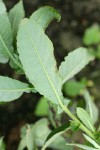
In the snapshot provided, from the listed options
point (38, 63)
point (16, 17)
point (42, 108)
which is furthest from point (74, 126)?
point (42, 108)

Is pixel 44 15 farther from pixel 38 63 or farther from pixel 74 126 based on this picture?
pixel 74 126

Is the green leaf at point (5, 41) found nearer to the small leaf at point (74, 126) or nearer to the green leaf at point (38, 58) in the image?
the green leaf at point (38, 58)

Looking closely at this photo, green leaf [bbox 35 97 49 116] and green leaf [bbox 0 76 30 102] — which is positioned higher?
green leaf [bbox 0 76 30 102]

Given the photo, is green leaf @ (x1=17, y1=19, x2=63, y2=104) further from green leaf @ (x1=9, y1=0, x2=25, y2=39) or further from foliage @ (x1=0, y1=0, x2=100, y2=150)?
green leaf @ (x1=9, y1=0, x2=25, y2=39)

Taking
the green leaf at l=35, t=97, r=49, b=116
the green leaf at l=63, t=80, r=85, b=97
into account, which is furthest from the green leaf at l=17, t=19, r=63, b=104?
the green leaf at l=63, t=80, r=85, b=97

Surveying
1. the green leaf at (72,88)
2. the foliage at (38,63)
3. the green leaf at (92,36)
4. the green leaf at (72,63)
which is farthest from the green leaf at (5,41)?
the green leaf at (92,36)
